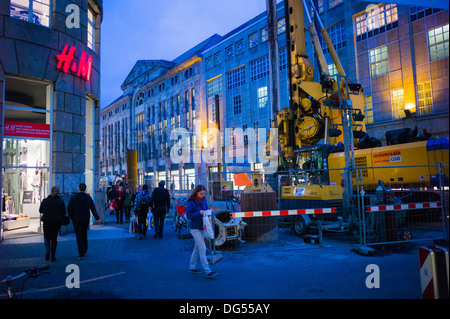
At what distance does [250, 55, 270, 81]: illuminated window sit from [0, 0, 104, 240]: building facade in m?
23.9

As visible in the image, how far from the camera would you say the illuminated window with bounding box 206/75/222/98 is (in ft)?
135

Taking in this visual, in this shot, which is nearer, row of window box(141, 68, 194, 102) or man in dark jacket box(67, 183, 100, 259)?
man in dark jacket box(67, 183, 100, 259)

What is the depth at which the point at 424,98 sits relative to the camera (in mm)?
21594

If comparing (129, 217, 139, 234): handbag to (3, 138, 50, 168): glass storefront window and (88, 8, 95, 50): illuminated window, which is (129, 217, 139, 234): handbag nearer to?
(3, 138, 50, 168): glass storefront window

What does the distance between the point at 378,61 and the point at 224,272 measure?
22.9 m

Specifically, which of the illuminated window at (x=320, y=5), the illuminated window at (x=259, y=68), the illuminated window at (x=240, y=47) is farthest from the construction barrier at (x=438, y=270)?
the illuminated window at (x=240, y=47)

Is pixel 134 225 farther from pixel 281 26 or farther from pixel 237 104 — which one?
pixel 281 26

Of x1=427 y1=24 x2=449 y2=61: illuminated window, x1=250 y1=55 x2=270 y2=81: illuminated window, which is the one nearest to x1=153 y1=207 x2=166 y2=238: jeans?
→ x1=427 y1=24 x2=449 y2=61: illuminated window

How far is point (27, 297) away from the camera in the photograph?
17.0ft

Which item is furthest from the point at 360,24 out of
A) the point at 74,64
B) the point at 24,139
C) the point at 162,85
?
the point at 162,85

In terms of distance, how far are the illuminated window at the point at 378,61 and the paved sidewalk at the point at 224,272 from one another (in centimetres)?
1905

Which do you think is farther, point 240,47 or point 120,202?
point 240,47
